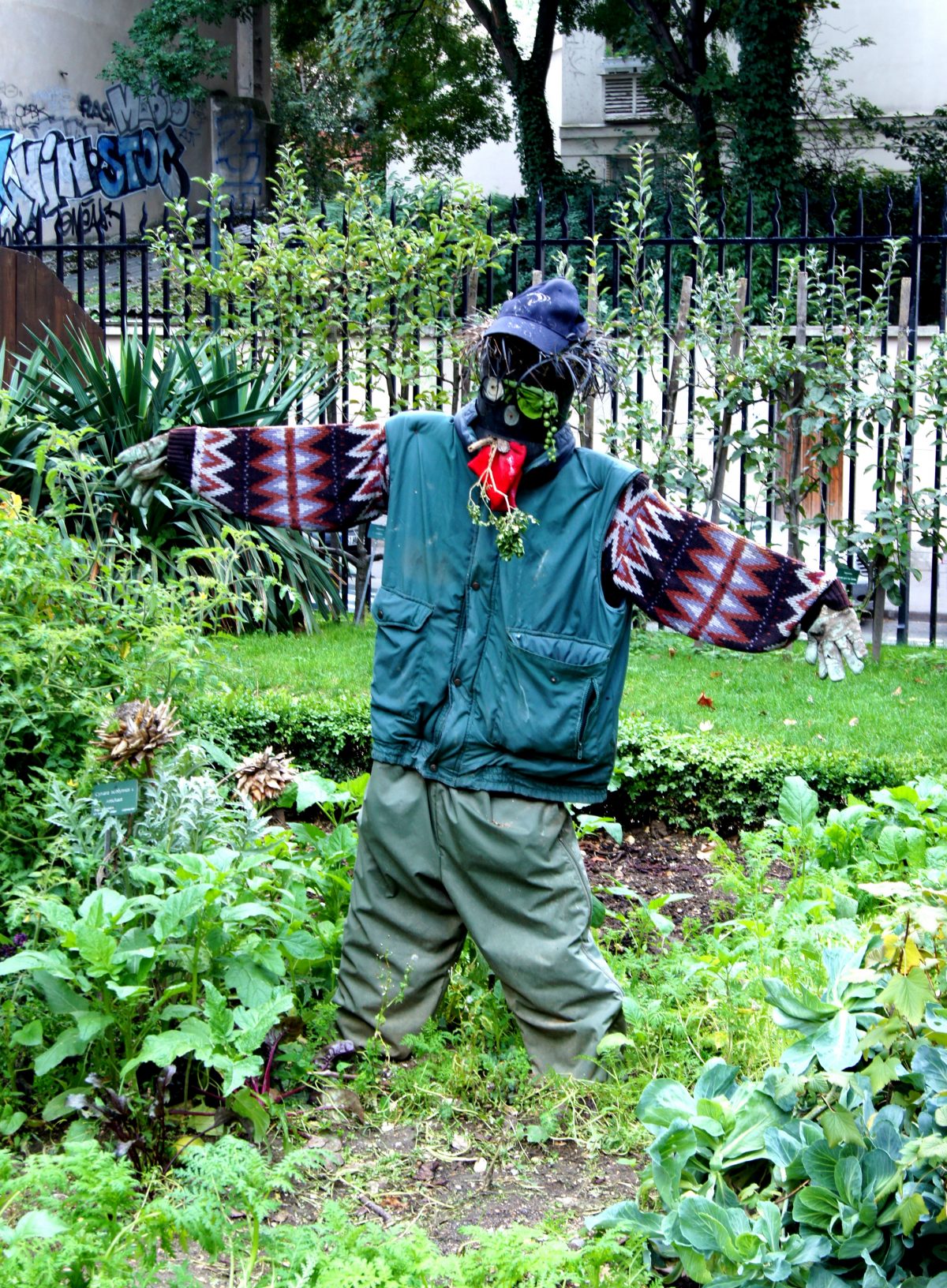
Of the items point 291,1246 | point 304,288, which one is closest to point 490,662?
point 291,1246

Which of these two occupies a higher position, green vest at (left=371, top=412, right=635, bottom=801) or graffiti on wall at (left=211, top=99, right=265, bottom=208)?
graffiti on wall at (left=211, top=99, right=265, bottom=208)

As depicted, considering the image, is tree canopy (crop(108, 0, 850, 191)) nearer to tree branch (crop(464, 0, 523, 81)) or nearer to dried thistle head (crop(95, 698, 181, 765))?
tree branch (crop(464, 0, 523, 81))

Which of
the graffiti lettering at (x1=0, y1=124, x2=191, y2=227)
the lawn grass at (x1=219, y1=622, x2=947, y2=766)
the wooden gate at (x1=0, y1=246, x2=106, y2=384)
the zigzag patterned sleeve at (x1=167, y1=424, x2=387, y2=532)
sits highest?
the graffiti lettering at (x1=0, y1=124, x2=191, y2=227)

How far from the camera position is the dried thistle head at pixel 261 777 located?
12.6 feet

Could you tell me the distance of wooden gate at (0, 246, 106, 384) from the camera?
344 inches

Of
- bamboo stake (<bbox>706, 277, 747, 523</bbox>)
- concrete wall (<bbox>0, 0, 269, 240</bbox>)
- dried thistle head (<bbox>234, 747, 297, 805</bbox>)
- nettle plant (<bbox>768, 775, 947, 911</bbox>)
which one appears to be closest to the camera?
dried thistle head (<bbox>234, 747, 297, 805</bbox>)

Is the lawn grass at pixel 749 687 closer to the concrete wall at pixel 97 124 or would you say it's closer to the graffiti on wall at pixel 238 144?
the concrete wall at pixel 97 124

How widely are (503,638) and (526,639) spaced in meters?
0.07

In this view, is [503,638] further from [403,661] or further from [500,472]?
[500,472]

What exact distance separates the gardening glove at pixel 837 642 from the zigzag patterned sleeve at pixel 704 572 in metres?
0.04

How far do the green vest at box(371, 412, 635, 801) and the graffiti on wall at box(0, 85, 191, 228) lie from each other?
19.7 metres

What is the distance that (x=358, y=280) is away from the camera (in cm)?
873

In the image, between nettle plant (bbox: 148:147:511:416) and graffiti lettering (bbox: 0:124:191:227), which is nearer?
nettle plant (bbox: 148:147:511:416)

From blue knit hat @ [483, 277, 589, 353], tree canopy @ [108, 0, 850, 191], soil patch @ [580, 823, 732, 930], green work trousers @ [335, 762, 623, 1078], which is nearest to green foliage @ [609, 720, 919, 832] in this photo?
soil patch @ [580, 823, 732, 930]
